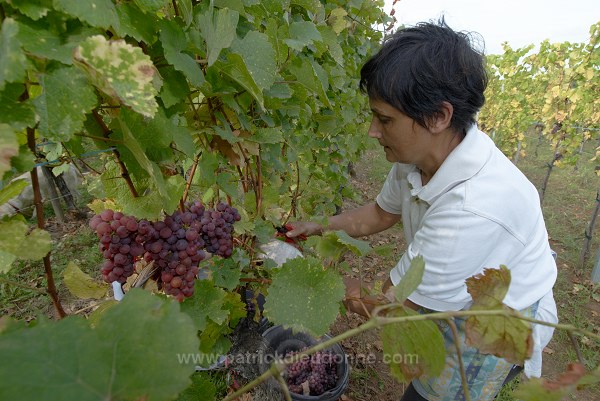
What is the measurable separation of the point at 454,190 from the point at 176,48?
118cm

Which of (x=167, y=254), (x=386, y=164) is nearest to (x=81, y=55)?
(x=167, y=254)

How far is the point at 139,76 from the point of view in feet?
1.80

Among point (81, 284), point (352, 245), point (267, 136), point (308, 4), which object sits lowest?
point (81, 284)

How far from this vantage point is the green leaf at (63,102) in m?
0.53

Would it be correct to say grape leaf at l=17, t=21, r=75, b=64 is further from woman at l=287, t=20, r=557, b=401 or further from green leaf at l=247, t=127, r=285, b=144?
woman at l=287, t=20, r=557, b=401

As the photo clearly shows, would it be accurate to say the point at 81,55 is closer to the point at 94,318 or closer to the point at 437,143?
the point at 94,318

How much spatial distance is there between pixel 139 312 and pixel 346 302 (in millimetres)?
1208

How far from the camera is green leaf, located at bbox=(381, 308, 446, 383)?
2.19 feet

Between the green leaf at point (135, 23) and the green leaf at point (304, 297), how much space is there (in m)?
0.67

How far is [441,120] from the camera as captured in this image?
65.2 inches

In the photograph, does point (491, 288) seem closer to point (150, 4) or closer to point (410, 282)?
point (410, 282)

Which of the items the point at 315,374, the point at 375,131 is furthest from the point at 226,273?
the point at 315,374

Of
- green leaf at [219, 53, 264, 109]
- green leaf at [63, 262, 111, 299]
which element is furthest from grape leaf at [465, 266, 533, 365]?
green leaf at [63, 262, 111, 299]

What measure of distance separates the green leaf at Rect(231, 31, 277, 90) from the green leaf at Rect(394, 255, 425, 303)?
0.54m
